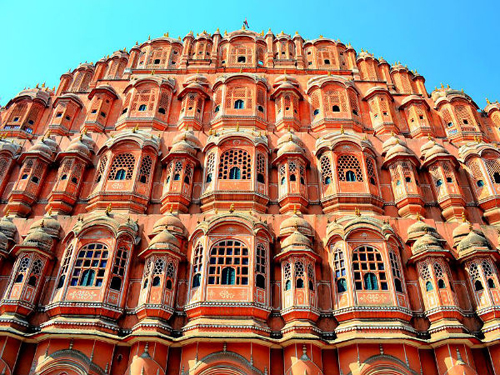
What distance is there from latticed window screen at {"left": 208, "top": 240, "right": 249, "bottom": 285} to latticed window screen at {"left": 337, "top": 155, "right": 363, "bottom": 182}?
653 centimetres

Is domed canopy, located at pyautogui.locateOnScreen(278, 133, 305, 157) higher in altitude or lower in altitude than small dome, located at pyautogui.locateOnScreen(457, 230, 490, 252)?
higher

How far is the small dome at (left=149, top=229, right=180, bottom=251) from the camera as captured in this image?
55.4 feet

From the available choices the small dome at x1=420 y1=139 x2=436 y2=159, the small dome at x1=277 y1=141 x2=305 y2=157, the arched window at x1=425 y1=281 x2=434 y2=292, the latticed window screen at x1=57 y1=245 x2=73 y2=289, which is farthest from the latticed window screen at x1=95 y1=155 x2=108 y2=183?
the small dome at x1=420 y1=139 x2=436 y2=159

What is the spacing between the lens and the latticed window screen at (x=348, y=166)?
67.8 ft

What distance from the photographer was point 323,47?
29.8 metres

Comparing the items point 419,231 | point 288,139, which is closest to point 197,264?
point 288,139

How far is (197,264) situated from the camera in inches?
671

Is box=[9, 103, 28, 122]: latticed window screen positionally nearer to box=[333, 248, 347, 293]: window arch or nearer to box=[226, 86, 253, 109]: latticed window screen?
box=[226, 86, 253, 109]: latticed window screen

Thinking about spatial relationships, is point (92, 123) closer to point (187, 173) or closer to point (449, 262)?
point (187, 173)

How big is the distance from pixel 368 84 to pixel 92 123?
16626 mm

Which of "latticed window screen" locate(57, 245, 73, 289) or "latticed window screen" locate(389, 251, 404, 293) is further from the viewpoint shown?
"latticed window screen" locate(57, 245, 73, 289)

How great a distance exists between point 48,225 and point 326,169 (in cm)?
1280

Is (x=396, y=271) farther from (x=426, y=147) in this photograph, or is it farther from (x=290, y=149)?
(x=426, y=147)

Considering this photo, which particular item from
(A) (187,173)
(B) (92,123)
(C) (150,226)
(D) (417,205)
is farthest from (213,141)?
(D) (417,205)
